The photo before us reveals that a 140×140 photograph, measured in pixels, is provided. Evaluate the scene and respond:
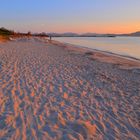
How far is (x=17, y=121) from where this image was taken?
13.8ft

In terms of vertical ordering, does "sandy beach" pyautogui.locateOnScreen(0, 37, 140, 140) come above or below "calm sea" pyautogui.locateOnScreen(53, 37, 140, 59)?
above

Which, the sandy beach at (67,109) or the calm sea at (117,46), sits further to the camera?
the calm sea at (117,46)

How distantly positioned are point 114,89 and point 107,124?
3.03 meters

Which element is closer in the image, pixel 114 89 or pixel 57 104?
pixel 57 104

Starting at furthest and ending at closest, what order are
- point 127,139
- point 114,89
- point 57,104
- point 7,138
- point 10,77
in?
point 10,77, point 114,89, point 57,104, point 127,139, point 7,138

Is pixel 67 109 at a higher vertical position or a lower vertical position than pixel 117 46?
higher

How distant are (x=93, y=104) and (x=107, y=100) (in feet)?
2.10

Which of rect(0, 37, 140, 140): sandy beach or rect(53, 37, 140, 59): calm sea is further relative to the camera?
rect(53, 37, 140, 59): calm sea

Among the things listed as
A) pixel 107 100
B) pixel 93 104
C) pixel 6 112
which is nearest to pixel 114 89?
pixel 107 100

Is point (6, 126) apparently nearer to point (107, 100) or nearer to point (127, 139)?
point (127, 139)

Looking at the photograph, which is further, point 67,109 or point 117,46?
point 117,46

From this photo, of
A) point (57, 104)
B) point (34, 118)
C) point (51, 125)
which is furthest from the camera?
point (57, 104)

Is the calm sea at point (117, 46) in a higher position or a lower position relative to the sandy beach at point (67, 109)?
lower

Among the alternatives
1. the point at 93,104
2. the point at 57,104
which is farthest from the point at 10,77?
the point at 93,104
